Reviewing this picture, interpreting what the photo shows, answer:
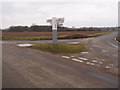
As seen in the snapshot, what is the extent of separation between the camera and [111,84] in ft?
22.4

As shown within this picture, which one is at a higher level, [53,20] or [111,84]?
[53,20]

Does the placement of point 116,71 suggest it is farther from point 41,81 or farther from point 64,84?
point 41,81

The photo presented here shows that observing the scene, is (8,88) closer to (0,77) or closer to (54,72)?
(0,77)

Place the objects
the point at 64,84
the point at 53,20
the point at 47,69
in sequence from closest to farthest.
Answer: the point at 64,84 < the point at 47,69 < the point at 53,20

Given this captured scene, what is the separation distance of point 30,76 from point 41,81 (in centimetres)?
98

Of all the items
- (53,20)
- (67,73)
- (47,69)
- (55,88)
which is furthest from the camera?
(53,20)

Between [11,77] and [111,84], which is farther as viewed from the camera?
[11,77]

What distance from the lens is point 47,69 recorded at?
9.18 m

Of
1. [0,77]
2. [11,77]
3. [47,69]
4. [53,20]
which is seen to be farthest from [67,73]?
[53,20]

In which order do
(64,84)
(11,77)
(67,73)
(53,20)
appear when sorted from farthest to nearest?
(53,20), (67,73), (11,77), (64,84)

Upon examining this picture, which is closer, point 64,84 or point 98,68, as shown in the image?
point 64,84

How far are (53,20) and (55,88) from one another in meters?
13.6

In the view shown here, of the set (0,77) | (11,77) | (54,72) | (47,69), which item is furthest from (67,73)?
(0,77)

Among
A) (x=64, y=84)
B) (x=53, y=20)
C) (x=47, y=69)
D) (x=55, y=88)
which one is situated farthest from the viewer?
(x=53, y=20)
